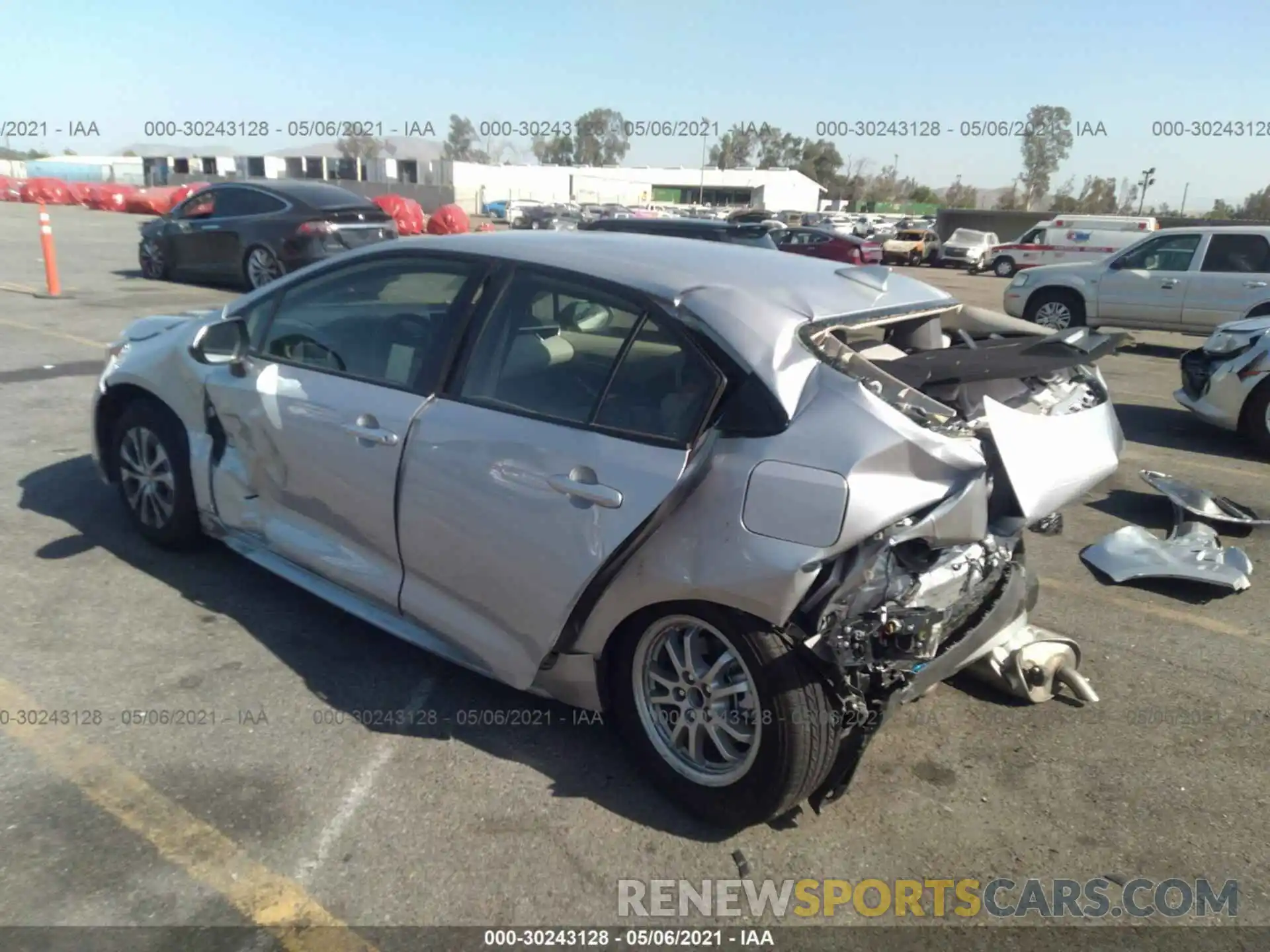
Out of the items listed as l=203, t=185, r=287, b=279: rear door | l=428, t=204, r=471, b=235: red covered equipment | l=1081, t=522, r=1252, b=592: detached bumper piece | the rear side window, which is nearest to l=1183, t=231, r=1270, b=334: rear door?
the rear side window

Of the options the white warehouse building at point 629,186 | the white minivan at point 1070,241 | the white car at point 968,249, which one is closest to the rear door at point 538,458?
the white minivan at point 1070,241

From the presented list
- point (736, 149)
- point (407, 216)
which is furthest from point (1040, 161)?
point (407, 216)

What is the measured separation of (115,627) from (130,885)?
1607 millimetres

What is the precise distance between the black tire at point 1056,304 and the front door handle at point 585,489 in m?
12.7

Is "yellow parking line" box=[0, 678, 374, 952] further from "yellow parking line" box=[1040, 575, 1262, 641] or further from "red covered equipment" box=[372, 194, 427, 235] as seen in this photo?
"red covered equipment" box=[372, 194, 427, 235]

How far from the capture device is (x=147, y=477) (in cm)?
438

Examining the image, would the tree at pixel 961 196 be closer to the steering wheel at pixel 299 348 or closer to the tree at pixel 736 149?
the tree at pixel 736 149

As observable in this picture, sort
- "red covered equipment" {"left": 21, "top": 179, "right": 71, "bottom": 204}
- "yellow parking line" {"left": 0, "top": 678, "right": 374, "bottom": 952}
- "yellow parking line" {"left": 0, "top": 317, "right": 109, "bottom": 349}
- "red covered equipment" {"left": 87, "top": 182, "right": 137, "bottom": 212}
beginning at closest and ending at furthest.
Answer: "yellow parking line" {"left": 0, "top": 678, "right": 374, "bottom": 952} → "yellow parking line" {"left": 0, "top": 317, "right": 109, "bottom": 349} → "red covered equipment" {"left": 87, "top": 182, "right": 137, "bottom": 212} → "red covered equipment" {"left": 21, "top": 179, "right": 71, "bottom": 204}

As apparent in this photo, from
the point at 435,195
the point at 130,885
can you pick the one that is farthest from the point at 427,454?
the point at 435,195

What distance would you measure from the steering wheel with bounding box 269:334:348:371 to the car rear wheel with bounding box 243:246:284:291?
947cm

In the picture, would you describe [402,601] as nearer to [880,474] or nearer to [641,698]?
[641,698]

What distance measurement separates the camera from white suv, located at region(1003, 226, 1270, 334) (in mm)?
12531

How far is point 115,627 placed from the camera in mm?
3824

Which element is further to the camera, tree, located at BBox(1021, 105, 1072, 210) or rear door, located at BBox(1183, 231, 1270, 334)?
tree, located at BBox(1021, 105, 1072, 210)
